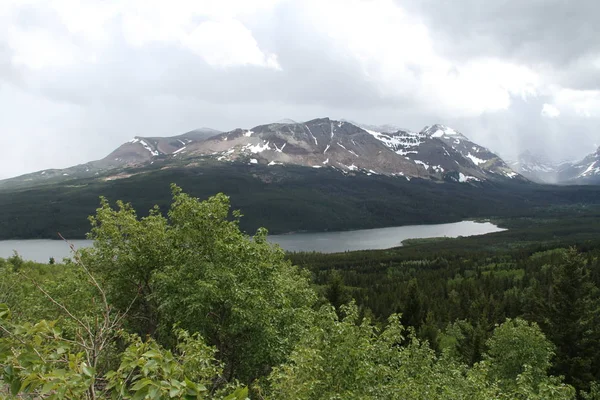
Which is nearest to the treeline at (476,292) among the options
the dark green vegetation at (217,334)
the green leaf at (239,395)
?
the dark green vegetation at (217,334)

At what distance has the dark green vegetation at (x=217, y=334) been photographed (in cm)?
446

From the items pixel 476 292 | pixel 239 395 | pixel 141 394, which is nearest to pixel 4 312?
pixel 141 394

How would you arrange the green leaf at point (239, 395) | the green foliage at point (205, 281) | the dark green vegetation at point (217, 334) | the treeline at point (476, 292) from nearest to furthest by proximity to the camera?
the green leaf at point (239, 395) < the dark green vegetation at point (217, 334) < the green foliage at point (205, 281) < the treeline at point (476, 292)

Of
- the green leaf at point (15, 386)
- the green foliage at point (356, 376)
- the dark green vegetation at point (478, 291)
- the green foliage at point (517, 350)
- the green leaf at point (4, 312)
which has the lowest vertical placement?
the dark green vegetation at point (478, 291)

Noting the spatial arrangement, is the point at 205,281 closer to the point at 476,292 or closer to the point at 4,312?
the point at 4,312

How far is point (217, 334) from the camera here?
17.9 meters

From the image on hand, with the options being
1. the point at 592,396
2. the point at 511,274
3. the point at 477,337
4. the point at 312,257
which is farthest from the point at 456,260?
the point at 592,396

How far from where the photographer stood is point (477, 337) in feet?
131

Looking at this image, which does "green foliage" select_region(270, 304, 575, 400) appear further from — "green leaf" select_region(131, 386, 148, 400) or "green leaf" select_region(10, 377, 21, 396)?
"green leaf" select_region(10, 377, 21, 396)

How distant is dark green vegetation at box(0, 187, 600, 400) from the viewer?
4465mm

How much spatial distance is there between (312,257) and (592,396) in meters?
129

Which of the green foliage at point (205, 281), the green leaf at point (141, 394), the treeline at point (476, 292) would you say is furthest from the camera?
the treeline at point (476, 292)

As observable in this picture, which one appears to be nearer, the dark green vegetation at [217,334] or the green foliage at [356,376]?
the dark green vegetation at [217,334]

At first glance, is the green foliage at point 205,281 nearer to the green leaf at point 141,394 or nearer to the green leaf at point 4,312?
the green leaf at point 4,312
